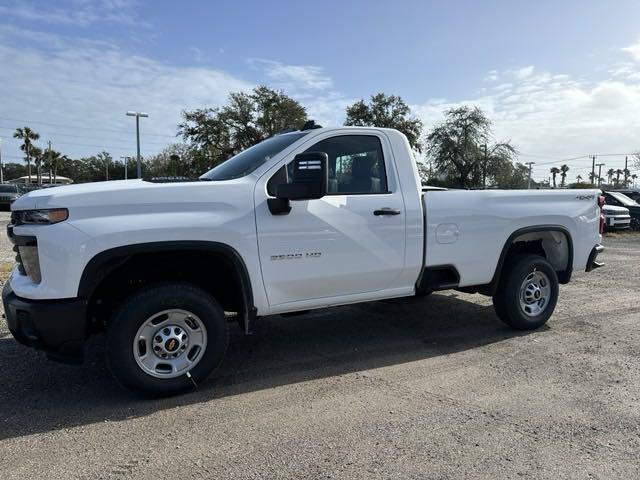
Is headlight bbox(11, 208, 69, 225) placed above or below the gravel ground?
above

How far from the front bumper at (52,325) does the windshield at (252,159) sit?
62.1 inches

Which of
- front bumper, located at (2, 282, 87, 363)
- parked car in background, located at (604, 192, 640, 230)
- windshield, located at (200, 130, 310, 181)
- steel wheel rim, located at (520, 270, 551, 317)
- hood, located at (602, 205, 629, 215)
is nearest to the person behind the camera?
front bumper, located at (2, 282, 87, 363)

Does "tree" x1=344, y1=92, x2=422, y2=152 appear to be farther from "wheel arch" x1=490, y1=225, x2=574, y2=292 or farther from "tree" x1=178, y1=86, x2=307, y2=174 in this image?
"wheel arch" x1=490, y1=225, x2=574, y2=292

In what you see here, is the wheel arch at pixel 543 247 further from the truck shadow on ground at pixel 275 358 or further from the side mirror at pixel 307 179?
the side mirror at pixel 307 179

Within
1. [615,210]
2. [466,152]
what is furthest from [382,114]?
[615,210]

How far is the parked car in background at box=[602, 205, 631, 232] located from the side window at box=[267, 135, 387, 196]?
18132 millimetres

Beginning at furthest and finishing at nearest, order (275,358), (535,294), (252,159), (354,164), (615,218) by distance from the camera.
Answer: (615,218) → (535,294) → (275,358) → (354,164) → (252,159)

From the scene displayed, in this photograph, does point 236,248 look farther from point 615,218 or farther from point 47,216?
point 615,218

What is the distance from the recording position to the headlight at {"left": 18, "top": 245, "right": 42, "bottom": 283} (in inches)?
144

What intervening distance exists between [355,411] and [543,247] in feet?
12.0

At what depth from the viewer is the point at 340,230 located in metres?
4.47

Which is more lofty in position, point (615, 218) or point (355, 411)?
point (615, 218)

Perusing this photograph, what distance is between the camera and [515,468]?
9.92 feet

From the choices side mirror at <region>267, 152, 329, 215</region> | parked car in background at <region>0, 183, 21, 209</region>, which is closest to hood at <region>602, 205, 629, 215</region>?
side mirror at <region>267, 152, 329, 215</region>
